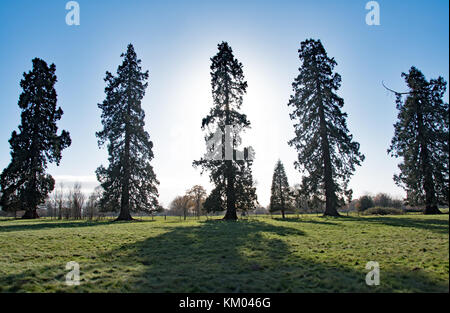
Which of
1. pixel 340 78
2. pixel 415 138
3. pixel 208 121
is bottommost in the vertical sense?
pixel 415 138

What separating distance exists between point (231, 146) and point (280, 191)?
24278mm

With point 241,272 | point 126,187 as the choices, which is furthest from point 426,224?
point 126,187

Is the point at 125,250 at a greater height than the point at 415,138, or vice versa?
the point at 415,138

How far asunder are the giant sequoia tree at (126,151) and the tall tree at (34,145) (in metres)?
9.64

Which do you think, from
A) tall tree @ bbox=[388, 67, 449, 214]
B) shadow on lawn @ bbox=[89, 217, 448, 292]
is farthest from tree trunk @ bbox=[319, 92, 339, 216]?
shadow on lawn @ bbox=[89, 217, 448, 292]

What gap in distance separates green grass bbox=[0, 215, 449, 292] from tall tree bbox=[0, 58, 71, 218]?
79.1 ft

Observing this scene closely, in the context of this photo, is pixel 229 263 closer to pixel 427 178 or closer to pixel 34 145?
pixel 427 178

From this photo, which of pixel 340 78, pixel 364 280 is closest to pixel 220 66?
pixel 340 78

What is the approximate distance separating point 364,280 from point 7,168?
37669 millimetres

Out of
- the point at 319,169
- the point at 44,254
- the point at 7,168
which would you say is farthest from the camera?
the point at 7,168

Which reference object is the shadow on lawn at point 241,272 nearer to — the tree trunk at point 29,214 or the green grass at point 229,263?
the green grass at point 229,263

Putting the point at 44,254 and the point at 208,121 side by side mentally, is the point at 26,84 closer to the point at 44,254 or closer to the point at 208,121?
the point at 208,121

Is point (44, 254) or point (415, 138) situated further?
point (415, 138)
